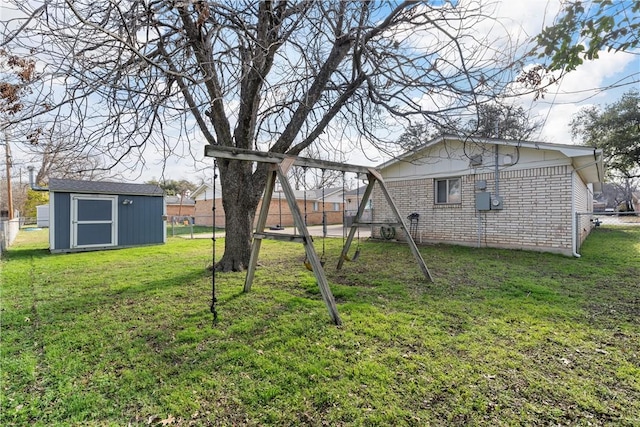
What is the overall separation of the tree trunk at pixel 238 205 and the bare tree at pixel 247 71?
2 centimetres

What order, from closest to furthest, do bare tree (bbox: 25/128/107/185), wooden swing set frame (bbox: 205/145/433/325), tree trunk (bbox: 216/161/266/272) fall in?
wooden swing set frame (bbox: 205/145/433/325)
bare tree (bbox: 25/128/107/185)
tree trunk (bbox: 216/161/266/272)

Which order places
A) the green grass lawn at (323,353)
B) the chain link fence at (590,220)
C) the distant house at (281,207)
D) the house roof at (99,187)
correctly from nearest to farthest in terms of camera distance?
the green grass lawn at (323,353)
the chain link fence at (590,220)
the house roof at (99,187)
the distant house at (281,207)

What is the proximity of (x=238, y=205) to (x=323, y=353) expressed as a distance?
148 inches

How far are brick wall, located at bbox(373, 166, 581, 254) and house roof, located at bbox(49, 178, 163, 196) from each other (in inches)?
348

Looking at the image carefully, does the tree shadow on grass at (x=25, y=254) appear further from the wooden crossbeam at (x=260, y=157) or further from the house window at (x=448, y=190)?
the house window at (x=448, y=190)

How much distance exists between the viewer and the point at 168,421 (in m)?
1.92

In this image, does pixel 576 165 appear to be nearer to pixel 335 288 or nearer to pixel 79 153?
pixel 335 288

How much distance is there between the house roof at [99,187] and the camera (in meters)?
9.27

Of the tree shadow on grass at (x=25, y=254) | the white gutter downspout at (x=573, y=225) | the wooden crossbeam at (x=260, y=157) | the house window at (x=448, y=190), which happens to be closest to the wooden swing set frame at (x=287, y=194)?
the wooden crossbeam at (x=260, y=157)

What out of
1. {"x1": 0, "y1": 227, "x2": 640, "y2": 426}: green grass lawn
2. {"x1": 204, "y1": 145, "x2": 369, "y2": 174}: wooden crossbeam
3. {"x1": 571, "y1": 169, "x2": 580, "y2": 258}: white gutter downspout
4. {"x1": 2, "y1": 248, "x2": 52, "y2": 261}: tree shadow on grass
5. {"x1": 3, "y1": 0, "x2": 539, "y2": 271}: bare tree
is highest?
{"x1": 3, "y1": 0, "x2": 539, "y2": 271}: bare tree

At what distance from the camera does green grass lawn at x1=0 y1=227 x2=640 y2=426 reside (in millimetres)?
1992

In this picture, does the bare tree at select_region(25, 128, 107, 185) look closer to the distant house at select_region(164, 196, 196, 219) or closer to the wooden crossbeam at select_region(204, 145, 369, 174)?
the wooden crossbeam at select_region(204, 145, 369, 174)

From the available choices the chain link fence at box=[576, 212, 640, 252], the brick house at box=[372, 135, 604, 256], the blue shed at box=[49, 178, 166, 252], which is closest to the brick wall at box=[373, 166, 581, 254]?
the brick house at box=[372, 135, 604, 256]

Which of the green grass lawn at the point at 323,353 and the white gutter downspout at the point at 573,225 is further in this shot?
the white gutter downspout at the point at 573,225
